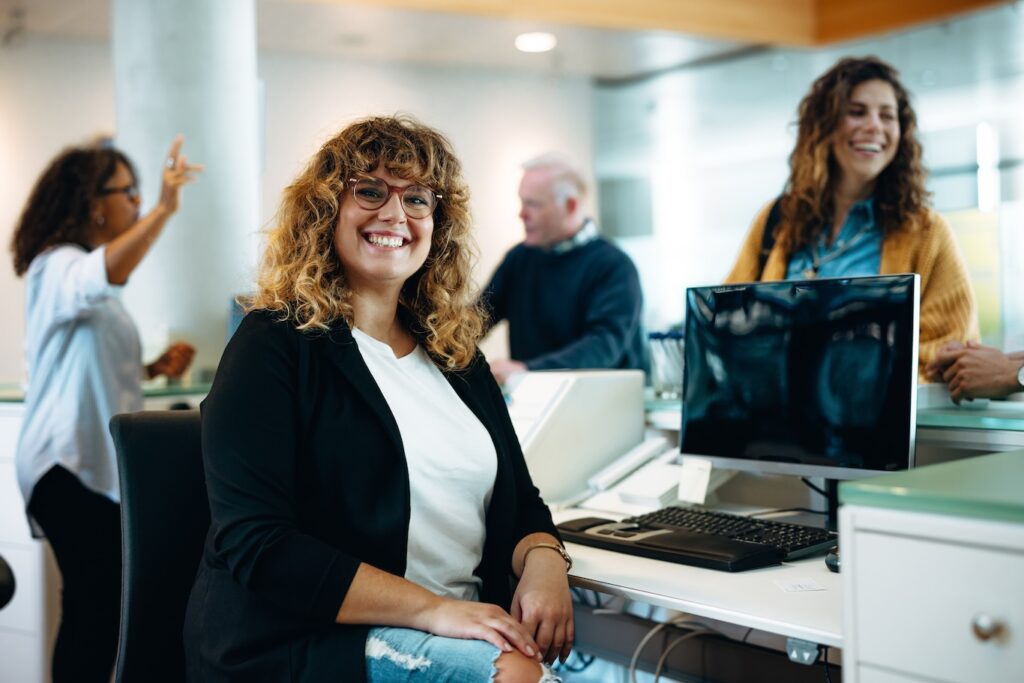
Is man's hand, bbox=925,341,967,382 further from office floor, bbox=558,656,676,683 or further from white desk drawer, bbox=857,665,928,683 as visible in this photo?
office floor, bbox=558,656,676,683

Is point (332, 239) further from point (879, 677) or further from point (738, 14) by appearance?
point (738, 14)

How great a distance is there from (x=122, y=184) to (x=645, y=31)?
4.03 meters

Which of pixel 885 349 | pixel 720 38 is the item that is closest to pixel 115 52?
pixel 885 349

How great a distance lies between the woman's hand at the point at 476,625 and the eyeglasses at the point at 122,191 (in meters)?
1.78

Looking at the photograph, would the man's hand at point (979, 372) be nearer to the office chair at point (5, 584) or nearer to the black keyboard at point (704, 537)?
the black keyboard at point (704, 537)

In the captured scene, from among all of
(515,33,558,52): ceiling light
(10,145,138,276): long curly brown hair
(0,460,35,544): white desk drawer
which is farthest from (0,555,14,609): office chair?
(515,33,558,52): ceiling light

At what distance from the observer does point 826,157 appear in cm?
251

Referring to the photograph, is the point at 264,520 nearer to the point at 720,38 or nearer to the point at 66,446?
the point at 66,446

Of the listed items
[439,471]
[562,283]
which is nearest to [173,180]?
[562,283]

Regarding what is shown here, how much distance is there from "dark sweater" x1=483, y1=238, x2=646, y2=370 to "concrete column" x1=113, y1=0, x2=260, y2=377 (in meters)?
0.91

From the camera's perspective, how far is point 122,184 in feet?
9.37

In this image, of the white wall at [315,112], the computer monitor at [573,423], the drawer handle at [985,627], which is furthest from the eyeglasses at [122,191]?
the white wall at [315,112]

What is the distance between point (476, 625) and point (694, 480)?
772mm

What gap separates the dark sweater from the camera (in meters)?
3.31
